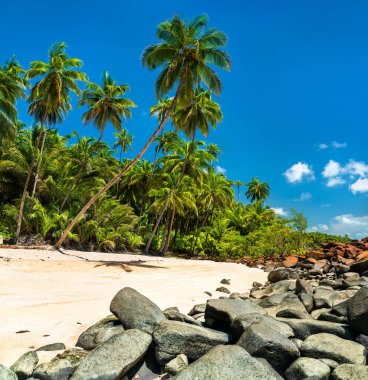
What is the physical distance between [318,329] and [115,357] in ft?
10.3

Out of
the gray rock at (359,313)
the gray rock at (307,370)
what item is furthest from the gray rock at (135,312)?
the gray rock at (359,313)

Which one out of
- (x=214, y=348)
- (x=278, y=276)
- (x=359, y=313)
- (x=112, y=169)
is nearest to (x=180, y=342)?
(x=214, y=348)

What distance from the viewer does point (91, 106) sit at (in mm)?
26047

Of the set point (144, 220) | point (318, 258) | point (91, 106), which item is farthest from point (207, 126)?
point (318, 258)

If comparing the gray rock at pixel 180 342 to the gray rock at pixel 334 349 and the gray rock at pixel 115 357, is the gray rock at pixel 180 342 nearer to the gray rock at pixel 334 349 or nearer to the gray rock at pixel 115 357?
the gray rock at pixel 115 357

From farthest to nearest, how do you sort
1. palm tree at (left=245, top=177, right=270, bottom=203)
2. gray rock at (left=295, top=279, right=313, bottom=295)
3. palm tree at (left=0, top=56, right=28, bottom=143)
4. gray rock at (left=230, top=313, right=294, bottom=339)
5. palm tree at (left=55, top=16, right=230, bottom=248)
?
palm tree at (left=245, top=177, right=270, bottom=203) → palm tree at (left=0, top=56, right=28, bottom=143) → palm tree at (left=55, top=16, right=230, bottom=248) → gray rock at (left=295, top=279, right=313, bottom=295) → gray rock at (left=230, top=313, right=294, bottom=339)

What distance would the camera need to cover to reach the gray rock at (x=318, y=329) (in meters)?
5.14

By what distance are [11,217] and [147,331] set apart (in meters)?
21.4

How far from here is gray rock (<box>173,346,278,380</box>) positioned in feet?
12.0

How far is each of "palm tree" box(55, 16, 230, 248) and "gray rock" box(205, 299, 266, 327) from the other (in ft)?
44.2

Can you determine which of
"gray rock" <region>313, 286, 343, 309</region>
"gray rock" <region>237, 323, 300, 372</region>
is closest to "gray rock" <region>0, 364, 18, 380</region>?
"gray rock" <region>237, 323, 300, 372</region>

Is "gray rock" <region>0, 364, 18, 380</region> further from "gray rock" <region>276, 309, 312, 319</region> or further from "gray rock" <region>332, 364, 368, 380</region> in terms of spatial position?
"gray rock" <region>276, 309, 312, 319</region>

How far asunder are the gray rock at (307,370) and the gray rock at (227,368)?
1.88 feet

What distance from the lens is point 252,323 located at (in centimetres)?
488
